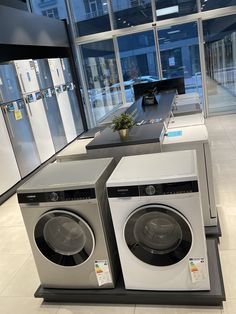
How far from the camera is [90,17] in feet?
23.2

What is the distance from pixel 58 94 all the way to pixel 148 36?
2.62m

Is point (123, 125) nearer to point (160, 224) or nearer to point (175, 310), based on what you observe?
point (160, 224)

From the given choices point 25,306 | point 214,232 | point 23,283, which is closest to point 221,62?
point 214,232

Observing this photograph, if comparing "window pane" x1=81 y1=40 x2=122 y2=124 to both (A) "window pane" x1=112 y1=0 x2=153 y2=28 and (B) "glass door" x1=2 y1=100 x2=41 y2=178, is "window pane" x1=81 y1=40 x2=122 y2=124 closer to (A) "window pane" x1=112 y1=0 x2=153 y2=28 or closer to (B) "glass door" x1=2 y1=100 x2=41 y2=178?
(A) "window pane" x1=112 y1=0 x2=153 y2=28

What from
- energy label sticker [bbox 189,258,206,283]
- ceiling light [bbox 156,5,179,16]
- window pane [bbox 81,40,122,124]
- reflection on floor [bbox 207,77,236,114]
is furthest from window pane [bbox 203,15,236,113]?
energy label sticker [bbox 189,258,206,283]

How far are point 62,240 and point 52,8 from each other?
6.30 metres

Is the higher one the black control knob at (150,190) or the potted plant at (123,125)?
the potted plant at (123,125)

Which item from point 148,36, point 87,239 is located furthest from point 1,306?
point 148,36

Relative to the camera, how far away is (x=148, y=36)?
697 cm

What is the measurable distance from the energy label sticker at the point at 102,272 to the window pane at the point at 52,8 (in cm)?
638

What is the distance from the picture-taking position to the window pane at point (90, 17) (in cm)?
696

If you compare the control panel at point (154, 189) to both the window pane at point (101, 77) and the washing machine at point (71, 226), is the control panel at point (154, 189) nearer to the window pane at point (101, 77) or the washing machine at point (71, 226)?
the washing machine at point (71, 226)

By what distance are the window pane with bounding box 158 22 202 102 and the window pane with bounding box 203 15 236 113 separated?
245mm

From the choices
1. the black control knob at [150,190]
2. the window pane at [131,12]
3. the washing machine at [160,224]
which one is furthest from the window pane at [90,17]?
the black control knob at [150,190]
